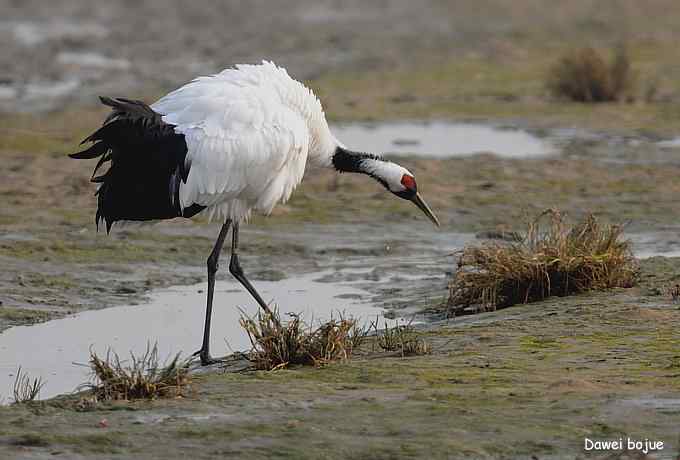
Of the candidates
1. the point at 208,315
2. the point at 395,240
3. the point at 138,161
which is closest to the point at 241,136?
the point at 138,161

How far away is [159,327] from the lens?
29.4ft

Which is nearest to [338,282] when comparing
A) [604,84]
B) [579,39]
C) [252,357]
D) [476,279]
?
[476,279]

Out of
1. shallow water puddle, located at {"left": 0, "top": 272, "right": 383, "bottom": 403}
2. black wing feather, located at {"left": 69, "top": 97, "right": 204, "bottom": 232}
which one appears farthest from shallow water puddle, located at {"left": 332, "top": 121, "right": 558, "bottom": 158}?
black wing feather, located at {"left": 69, "top": 97, "right": 204, "bottom": 232}

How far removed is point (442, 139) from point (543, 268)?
7.56 m

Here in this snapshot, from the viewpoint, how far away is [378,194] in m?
13.1

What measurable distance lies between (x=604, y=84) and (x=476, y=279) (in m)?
9.84

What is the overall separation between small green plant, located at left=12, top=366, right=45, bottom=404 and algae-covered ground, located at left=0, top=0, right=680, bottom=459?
16cm

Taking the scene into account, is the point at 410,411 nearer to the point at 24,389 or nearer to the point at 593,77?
the point at 24,389

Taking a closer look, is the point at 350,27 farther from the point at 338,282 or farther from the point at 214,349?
the point at 214,349

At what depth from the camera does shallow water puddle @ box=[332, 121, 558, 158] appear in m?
15.4

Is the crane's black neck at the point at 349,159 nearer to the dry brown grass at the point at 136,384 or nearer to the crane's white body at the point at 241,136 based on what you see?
the crane's white body at the point at 241,136

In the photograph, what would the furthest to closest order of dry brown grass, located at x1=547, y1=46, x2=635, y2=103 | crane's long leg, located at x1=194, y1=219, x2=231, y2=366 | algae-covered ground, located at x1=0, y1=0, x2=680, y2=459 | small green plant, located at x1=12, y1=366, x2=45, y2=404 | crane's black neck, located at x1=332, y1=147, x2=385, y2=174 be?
dry brown grass, located at x1=547, y1=46, x2=635, y2=103
crane's black neck, located at x1=332, y1=147, x2=385, y2=174
crane's long leg, located at x1=194, y1=219, x2=231, y2=366
small green plant, located at x1=12, y1=366, x2=45, y2=404
algae-covered ground, located at x1=0, y1=0, x2=680, y2=459

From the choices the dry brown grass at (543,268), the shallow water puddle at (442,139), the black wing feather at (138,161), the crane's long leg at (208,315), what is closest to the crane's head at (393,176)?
the dry brown grass at (543,268)

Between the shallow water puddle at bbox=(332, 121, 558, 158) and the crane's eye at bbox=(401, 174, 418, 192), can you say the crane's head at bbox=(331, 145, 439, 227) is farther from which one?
the shallow water puddle at bbox=(332, 121, 558, 158)
